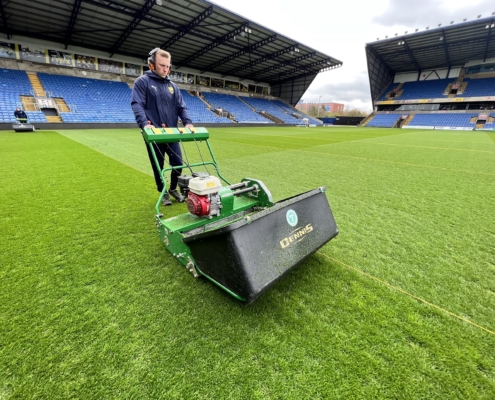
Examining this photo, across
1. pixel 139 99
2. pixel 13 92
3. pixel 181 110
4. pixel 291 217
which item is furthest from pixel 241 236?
pixel 13 92

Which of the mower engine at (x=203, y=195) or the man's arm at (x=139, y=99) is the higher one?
the man's arm at (x=139, y=99)

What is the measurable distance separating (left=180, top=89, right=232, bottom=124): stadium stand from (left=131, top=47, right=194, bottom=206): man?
24.2 meters

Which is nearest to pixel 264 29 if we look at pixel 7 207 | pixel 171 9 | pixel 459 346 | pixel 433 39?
pixel 171 9

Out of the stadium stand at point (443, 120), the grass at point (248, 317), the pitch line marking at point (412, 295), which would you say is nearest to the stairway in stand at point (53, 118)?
the grass at point (248, 317)

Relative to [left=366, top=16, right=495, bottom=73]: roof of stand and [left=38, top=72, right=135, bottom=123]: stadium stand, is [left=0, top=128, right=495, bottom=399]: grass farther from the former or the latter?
[left=366, top=16, right=495, bottom=73]: roof of stand

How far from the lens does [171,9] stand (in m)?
17.1

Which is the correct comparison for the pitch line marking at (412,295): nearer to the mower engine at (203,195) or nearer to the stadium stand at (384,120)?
the mower engine at (203,195)

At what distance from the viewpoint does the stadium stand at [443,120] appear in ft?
108

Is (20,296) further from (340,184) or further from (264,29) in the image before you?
(264,29)

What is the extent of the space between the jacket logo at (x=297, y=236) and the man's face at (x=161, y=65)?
2393mm

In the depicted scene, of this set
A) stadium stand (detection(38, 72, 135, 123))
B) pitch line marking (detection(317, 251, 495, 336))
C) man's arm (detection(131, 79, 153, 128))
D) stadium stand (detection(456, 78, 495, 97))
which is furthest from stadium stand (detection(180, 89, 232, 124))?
stadium stand (detection(456, 78, 495, 97))

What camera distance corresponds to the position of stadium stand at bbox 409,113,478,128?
3283 centimetres

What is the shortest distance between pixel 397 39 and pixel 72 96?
120 ft

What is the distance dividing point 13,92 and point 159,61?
2429 centimetres
